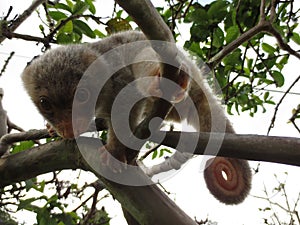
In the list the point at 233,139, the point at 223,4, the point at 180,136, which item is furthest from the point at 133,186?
the point at 223,4

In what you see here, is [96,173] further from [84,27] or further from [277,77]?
[277,77]

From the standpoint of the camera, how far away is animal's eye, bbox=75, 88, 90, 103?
2.22m

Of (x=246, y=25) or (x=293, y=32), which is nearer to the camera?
(x=246, y=25)

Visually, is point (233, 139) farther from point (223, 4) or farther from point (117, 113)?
point (223, 4)

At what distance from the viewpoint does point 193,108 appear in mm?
2543

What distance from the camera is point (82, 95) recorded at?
2234 mm

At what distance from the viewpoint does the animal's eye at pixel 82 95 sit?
7.27ft

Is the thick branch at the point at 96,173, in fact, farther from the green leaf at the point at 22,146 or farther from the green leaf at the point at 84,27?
the green leaf at the point at 84,27

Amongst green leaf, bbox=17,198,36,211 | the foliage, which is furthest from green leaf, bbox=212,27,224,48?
green leaf, bbox=17,198,36,211

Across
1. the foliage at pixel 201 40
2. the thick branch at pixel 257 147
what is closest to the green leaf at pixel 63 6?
the foliage at pixel 201 40

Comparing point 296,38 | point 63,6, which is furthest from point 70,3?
point 296,38

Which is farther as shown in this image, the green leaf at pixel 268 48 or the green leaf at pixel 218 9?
the green leaf at pixel 268 48

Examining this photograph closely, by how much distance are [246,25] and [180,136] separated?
1.30 m

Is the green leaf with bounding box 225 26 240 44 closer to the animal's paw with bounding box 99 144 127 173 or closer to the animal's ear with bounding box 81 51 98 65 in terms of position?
the animal's ear with bounding box 81 51 98 65
